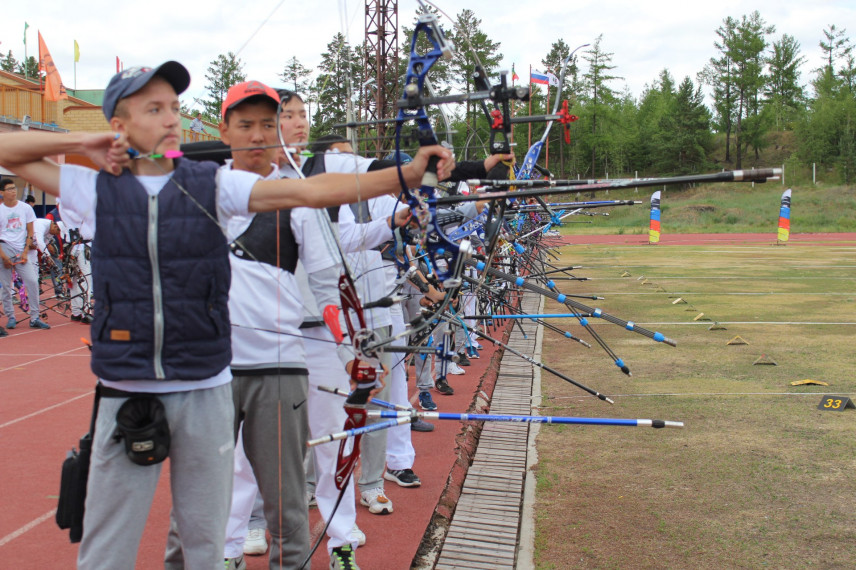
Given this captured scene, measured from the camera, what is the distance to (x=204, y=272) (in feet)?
6.77

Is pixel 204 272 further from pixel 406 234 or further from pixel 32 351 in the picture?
pixel 32 351

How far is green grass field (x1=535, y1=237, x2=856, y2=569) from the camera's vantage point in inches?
141

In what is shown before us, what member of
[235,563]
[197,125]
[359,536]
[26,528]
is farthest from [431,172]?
[197,125]

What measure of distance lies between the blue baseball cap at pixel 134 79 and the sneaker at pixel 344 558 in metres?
1.93

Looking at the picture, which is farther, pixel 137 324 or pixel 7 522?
pixel 7 522

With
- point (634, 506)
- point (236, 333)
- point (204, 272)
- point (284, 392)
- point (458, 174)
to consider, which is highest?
point (458, 174)

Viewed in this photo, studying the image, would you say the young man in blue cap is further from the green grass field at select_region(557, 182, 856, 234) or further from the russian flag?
the green grass field at select_region(557, 182, 856, 234)

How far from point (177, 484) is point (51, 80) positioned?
18.6 metres

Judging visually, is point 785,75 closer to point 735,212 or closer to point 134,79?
point 735,212

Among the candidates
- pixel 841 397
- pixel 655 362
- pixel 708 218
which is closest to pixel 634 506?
pixel 841 397

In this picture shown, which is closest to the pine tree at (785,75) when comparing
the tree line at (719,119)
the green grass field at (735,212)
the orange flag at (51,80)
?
the tree line at (719,119)

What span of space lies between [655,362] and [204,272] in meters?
6.69

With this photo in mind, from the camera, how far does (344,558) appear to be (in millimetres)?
3094

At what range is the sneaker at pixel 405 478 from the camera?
170 inches
